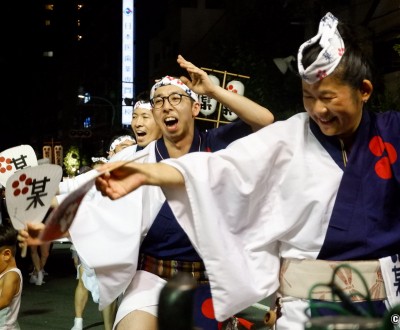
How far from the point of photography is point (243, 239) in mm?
3062

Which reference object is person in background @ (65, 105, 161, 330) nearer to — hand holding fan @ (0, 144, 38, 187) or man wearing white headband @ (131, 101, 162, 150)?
man wearing white headband @ (131, 101, 162, 150)

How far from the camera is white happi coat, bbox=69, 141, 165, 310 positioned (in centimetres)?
392

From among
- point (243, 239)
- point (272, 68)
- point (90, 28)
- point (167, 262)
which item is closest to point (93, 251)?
point (167, 262)

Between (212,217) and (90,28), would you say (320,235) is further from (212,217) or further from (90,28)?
(90,28)

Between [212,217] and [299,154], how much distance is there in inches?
19.1

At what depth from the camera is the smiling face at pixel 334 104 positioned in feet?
9.40

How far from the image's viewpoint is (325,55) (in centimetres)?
286

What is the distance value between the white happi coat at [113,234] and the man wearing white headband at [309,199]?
105 centimetres

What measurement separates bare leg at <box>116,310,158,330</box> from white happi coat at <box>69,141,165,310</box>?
0.09 metres

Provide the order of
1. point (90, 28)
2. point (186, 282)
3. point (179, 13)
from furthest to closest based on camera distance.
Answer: point (90, 28), point (179, 13), point (186, 282)

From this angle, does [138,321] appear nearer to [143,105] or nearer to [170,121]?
[170,121]

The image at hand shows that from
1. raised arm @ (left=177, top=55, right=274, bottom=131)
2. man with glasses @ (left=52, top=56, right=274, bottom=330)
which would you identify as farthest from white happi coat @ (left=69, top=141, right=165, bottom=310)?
raised arm @ (left=177, top=55, right=274, bottom=131)

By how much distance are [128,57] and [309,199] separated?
141 feet

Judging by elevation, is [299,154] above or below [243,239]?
A: above
